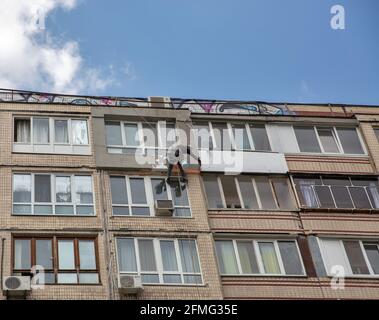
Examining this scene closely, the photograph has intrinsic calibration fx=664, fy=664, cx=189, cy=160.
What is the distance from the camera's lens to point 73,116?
2345 cm

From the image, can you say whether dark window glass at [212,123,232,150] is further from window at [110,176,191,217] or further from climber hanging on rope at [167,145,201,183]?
window at [110,176,191,217]

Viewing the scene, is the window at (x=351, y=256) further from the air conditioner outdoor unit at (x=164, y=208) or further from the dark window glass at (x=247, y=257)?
the air conditioner outdoor unit at (x=164, y=208)

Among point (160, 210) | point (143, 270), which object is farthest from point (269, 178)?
point (143, 270)

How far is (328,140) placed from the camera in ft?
83.0

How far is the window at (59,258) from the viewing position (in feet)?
63.5

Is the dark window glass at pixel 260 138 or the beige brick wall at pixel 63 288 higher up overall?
the dark window glass at pixel 260 138

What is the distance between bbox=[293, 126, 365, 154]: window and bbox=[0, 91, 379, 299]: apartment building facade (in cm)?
5

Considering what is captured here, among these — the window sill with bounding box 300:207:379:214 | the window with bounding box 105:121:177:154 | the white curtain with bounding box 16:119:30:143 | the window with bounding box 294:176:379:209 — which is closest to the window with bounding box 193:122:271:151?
the window with bounding box 105:121:177:154

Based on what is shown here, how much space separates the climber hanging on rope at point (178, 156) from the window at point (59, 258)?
13.2ft

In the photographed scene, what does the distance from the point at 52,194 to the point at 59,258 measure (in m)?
2.40

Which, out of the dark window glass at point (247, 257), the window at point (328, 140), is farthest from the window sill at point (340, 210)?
the window at point (328, 140)
